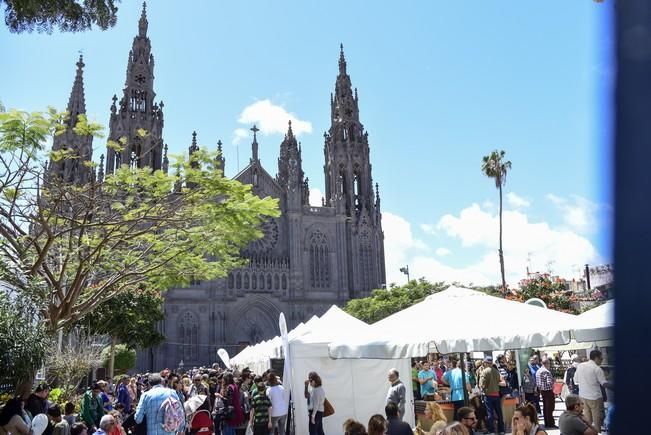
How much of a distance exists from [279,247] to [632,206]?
1811 inches

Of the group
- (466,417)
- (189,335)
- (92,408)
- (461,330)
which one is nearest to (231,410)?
(92,408)

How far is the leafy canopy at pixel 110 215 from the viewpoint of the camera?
36.7ft

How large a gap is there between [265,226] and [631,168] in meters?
45.7

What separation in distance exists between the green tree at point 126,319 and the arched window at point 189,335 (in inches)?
460

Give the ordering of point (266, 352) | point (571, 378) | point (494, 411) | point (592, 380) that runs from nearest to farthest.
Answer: point (592, 380) < point (494, 411) < point (571, 378) < point (266, 352)

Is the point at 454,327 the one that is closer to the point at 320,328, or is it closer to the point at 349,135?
the point at 320,328

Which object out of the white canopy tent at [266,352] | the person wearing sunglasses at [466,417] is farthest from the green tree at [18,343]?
the person wearing sunglasses at [466,417]

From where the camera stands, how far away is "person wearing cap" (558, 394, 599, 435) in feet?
20.5

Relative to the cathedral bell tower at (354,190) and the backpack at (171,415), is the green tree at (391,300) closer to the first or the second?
the cathedral bell tower at (354,190)

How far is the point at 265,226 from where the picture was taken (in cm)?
4838

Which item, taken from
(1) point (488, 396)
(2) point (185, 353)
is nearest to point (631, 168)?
(1) point (488, 396)

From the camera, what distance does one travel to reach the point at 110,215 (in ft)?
43.1

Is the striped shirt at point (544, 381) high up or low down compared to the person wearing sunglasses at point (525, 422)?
down

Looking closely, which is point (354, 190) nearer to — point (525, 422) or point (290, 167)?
point (290, 167)
